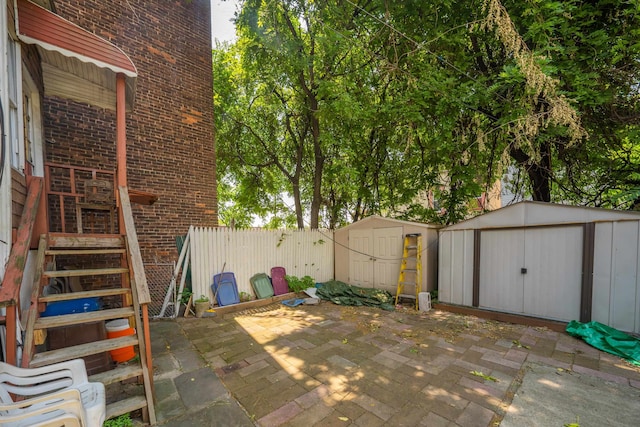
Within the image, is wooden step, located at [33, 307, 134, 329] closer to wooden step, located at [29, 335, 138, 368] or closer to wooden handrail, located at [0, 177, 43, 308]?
wooden step, located at [29, 335, 138, 368]

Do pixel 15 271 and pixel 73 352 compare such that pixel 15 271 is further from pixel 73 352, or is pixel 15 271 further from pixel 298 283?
pixel 298 283

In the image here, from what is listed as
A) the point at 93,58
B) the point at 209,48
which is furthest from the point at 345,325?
the point at 209,48

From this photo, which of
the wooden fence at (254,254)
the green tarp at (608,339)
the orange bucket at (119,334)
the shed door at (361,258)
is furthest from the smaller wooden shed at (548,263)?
the orange bucket at (119,334)

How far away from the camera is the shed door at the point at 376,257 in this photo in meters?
7.00

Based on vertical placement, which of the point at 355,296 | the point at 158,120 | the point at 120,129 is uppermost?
the point at 158,120

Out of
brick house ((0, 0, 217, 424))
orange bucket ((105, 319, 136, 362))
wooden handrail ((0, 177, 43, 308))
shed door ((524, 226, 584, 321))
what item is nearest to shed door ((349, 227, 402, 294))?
shed door ((524, 226, 584, 321))

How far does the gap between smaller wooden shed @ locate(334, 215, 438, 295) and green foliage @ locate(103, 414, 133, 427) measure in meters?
5.90

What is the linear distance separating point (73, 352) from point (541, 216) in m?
6.92

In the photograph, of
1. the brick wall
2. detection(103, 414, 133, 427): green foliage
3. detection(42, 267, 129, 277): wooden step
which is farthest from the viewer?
the brick wall

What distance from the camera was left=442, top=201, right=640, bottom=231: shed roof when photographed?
4.34 m

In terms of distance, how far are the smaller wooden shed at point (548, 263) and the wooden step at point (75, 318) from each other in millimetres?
6096

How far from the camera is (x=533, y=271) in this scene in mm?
5055

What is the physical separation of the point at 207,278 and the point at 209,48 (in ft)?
19.8

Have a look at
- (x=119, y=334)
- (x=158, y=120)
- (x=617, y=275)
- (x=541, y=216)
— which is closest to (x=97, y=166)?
(x=158, y=120)
